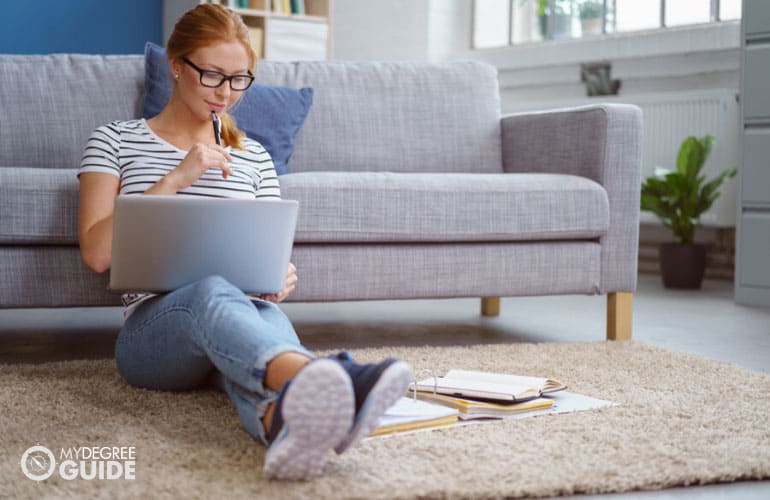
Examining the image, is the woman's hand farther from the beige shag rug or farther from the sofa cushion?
the sofa cushion

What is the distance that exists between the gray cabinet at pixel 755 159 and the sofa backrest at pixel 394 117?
3.62 ft

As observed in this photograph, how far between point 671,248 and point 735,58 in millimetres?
931

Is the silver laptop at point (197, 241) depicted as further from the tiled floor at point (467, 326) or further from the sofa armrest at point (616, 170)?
the sofa armrest at point (616, 170)

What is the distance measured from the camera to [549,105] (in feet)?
17.2

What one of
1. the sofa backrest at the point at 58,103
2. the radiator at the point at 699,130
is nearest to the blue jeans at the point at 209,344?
the sofa backrest at the point at 58,103

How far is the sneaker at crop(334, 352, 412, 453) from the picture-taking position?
49.1 inches

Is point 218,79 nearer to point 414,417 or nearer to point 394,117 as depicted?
point 414,417

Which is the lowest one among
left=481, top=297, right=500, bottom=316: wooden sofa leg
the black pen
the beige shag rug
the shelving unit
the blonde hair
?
left=481, top=297, right=500, bottom=316: wooden sofa leg

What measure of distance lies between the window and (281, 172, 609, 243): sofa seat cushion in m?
2.47

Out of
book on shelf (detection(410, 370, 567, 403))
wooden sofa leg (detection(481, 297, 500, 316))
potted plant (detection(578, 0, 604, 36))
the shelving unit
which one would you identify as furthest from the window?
book on shelf (detection(410, 370, 567, 403))

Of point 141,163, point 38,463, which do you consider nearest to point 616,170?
point 141,163

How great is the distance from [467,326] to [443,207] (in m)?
0.68

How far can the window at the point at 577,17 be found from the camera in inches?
194

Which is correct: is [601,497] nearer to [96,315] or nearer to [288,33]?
[96,315]
